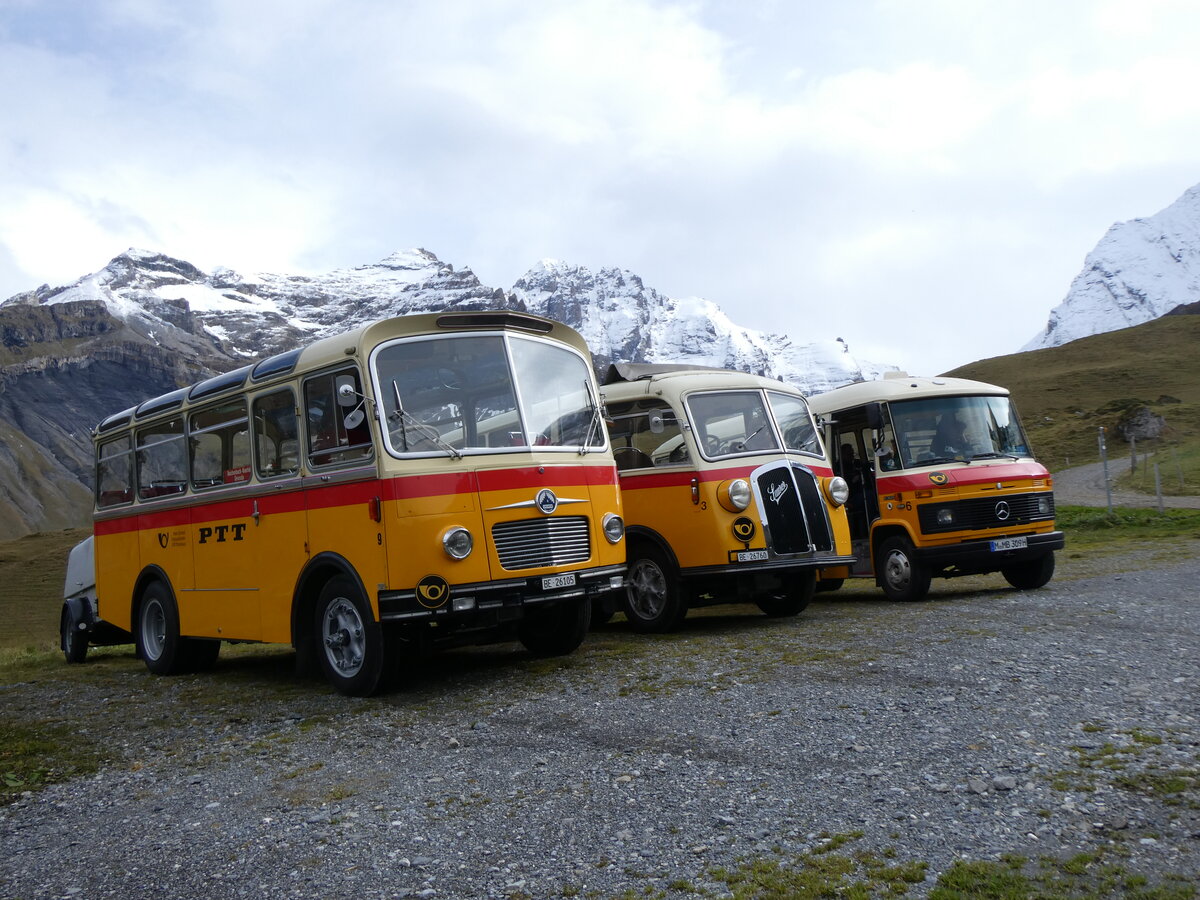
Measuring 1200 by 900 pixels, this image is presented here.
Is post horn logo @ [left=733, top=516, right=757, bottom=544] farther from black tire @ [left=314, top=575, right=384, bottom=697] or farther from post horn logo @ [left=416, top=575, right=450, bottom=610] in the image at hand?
black tire @ [left=314, top=575, right=384, bottom=697]

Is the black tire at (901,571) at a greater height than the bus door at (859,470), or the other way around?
the bus door at (859,470)

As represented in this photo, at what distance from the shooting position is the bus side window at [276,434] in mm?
9664

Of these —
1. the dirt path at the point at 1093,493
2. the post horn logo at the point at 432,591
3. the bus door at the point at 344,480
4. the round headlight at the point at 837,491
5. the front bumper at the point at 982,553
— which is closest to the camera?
the post horn logo at the point at 432,591

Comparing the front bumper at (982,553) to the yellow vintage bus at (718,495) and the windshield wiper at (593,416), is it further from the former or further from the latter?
the windshield wiper at (593,416)

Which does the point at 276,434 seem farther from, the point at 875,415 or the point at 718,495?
the point at 875,415

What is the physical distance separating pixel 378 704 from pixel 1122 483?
1444 inches

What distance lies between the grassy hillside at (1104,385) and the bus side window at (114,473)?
34.3 meters

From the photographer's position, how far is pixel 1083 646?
8.80 metres

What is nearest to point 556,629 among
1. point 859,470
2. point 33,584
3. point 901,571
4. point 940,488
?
point 901,571

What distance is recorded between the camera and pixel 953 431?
1428 cm

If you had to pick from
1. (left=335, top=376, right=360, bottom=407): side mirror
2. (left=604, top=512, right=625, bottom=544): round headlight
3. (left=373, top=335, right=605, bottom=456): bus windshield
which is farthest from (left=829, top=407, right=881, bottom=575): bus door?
(left=335, top=376, right=360, bottom=407): side mirror

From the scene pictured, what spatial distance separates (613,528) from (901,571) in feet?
19.7

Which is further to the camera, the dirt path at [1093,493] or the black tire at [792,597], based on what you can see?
the dirt path at [1093,493]

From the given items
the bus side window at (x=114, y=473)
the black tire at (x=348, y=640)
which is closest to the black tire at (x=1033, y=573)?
the black tire at (x=348, y=640)
